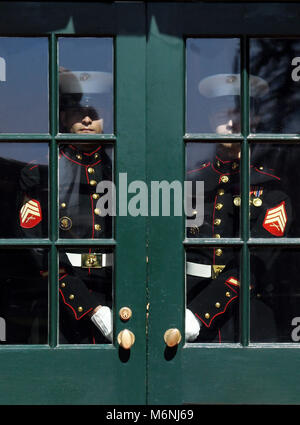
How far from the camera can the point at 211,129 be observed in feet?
6.16

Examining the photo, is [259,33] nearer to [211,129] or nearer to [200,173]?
[211,129]

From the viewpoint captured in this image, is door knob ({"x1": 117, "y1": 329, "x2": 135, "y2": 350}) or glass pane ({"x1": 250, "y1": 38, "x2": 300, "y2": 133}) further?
glass pane ({"x1": 250, "y1": 38, "x2": 300, "y2": 133})

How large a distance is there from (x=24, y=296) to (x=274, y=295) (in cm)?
105

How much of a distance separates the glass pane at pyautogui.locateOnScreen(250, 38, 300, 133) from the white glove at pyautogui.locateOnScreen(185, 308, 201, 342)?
2.68 feet

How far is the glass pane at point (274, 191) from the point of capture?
188 cm

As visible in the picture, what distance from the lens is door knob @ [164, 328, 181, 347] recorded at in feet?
5.85

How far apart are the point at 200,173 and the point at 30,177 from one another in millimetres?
713

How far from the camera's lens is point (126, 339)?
69.7 inches

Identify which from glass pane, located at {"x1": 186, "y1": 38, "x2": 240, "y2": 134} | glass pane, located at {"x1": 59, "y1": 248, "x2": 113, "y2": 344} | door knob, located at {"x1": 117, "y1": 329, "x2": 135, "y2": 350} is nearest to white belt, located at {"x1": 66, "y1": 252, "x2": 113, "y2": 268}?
glass pane, located at {"x1": 59, "y1": 248, "x2": 113, "y2": 344}

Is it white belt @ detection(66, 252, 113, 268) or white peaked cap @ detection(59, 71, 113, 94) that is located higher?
white peaked cap @ detection(59, 71, 113, 94)

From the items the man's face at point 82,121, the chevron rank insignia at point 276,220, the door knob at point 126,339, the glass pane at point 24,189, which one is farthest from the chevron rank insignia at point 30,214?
the chevron rank insignia at point 276,220

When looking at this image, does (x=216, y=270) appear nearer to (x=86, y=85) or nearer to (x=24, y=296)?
(x=24, y=296)

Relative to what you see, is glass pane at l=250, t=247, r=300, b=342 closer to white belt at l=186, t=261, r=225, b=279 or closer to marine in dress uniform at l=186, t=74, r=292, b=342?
marine in dress uniform at l=186, t=74, r=292, b=342
